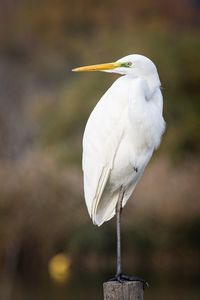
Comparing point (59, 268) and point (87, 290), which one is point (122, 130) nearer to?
point (87, 290)

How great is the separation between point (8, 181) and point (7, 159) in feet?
3.10

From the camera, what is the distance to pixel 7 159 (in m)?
10.9

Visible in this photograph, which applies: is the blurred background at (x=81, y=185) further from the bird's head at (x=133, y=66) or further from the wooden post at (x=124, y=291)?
the wooden post at (x=124, y=291)

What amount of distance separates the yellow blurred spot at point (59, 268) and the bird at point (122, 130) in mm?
5513

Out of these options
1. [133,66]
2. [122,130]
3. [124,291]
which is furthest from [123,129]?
[124,291]

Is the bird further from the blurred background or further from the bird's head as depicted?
the blurred background

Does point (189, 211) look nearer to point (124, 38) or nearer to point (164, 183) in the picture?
point (164, 183)

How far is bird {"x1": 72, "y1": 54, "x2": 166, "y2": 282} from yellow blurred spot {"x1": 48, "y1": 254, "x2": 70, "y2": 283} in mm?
5513

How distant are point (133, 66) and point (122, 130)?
0.26m

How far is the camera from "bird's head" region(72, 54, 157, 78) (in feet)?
13.0

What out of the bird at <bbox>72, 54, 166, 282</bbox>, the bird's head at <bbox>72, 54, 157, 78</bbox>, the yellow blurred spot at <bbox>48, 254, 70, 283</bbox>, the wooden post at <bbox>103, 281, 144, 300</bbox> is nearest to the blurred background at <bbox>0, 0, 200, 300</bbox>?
the yellow blurred spot at <bbox>48, 254, 70, 283</bbox>

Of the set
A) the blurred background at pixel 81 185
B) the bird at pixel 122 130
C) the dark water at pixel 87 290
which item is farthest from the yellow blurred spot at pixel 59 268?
the bird at pixel 122 130

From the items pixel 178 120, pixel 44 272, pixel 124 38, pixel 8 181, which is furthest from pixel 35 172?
pixel 124 38

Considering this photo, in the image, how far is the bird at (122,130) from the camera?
3.98 metres
